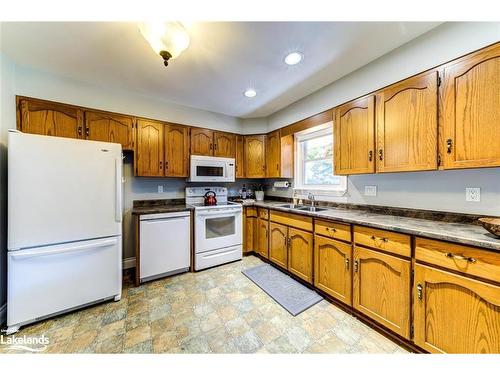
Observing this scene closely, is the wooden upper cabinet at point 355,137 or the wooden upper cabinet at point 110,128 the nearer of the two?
the wooden upper cabinet at point 355,137

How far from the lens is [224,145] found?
325 cm

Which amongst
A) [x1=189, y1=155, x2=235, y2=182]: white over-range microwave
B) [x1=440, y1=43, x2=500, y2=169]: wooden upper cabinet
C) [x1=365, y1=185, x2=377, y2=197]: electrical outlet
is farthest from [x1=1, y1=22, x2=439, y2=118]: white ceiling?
[x1=365, y1=185, x2=377, y2=197]: electrical outlet

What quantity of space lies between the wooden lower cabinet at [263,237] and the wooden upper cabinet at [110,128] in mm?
2128

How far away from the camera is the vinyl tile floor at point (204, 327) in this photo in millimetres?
1387

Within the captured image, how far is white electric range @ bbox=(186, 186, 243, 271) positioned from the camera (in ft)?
8.59

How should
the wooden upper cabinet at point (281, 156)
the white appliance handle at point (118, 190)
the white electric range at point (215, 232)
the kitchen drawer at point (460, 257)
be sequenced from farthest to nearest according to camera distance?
the wooden upper cabinet at point (281, 156) < the white electric range at point (215, 232) < the white appliance handle at point (118, 190) < the kitchen drawer at point (460, 257)

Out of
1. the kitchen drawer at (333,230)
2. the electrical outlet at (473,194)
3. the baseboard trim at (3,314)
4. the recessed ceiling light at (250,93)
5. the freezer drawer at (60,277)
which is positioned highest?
the recessed ceiling light at (250,93)

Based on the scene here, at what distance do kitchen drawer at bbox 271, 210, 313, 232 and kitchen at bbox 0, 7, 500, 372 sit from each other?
0.02 meters

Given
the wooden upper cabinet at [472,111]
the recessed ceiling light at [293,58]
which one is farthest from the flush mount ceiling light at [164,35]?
the wooden upper cabinet at [472,111]

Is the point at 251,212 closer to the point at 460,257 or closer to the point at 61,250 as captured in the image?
Answer: the point at 61,250

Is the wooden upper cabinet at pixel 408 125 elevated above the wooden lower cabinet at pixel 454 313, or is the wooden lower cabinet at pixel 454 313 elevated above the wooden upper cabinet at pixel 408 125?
the wooden upper cabinet at pixel 408 125

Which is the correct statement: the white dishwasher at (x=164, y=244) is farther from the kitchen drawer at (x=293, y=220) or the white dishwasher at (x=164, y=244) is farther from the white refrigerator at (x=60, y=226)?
the kitchen drawer at (x=293, y=220)

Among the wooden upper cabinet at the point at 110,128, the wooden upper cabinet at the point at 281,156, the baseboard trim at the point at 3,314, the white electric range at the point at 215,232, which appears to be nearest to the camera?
the baseboard trim at the point at 3,314
